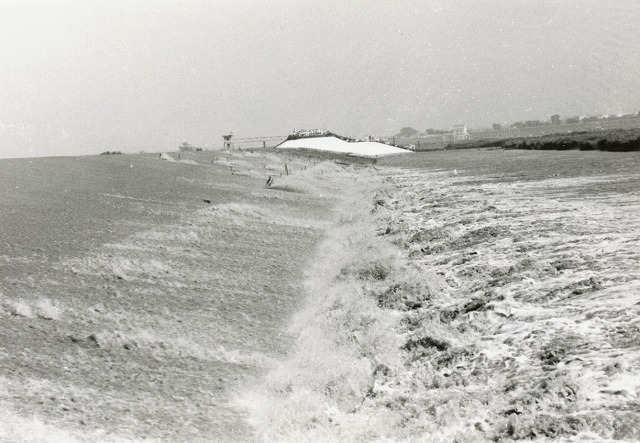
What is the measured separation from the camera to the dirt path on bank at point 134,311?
5562mm

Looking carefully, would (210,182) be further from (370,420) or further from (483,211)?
(370,420)

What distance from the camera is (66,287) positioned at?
27.3 feet

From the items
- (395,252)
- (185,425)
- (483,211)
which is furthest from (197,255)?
(483,211)

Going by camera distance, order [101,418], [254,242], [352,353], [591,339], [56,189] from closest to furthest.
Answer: [101,418] → [591,339] → [352,353] → [254,242] → [56,189]

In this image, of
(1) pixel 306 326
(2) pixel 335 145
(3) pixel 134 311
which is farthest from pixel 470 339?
(2) pixel 335 145

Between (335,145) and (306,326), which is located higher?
(335,145)

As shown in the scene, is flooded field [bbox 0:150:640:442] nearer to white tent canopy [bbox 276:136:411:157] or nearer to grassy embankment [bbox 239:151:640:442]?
grassy embankment [bbox 239:151:640:442]

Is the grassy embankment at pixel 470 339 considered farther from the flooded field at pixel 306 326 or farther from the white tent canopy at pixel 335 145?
the white tent canopy at pixel 335 145

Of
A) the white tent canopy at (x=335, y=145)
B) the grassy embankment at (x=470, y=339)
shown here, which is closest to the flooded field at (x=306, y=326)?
the grassy embankment at (x=470, y=339)

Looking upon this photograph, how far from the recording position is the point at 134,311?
8133 mm

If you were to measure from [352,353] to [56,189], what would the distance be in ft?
36.2

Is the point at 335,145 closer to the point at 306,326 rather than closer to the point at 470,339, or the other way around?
the point at 306,326

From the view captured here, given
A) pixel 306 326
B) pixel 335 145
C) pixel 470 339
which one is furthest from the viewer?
pixel 335 145

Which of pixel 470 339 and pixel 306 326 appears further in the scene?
pixel 306 326
